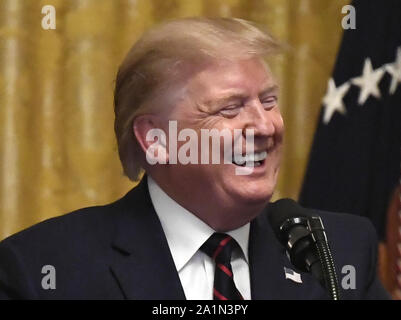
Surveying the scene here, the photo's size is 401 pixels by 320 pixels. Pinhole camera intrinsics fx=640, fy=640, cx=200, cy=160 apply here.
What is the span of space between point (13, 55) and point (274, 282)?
40.0 inches

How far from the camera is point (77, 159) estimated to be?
191 centimetres

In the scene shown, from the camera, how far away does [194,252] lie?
143cm

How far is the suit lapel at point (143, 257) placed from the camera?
137 centimetres

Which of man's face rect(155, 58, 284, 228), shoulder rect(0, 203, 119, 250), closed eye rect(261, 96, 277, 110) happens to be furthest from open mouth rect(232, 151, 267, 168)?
shoulder rect(0, 203, 119, 250)

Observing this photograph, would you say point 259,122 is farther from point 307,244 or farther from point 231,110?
point 307,244

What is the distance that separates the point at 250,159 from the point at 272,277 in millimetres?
278

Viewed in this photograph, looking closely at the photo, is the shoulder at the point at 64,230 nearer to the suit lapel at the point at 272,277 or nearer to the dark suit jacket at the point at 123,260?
the dark suit jacket at the point at 123,260

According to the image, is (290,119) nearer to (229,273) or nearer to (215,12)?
(215,12)

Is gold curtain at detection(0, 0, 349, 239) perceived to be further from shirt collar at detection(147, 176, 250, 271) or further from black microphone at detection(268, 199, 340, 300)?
black microphone at detection(268, 199, 340, 300)

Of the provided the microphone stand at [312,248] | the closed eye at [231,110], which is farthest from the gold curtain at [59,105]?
the microphone stand at [312,248]

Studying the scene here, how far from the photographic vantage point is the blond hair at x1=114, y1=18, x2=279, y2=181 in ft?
4.66

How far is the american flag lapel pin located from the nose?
1.09 feet

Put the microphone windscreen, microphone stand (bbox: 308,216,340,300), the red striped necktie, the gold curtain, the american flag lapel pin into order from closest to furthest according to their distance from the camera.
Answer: microphone stand (bbox: 308,216,340,300) → the microphone windscreen → the red striped necktie → the american flag lapel pin → the gold curtain
